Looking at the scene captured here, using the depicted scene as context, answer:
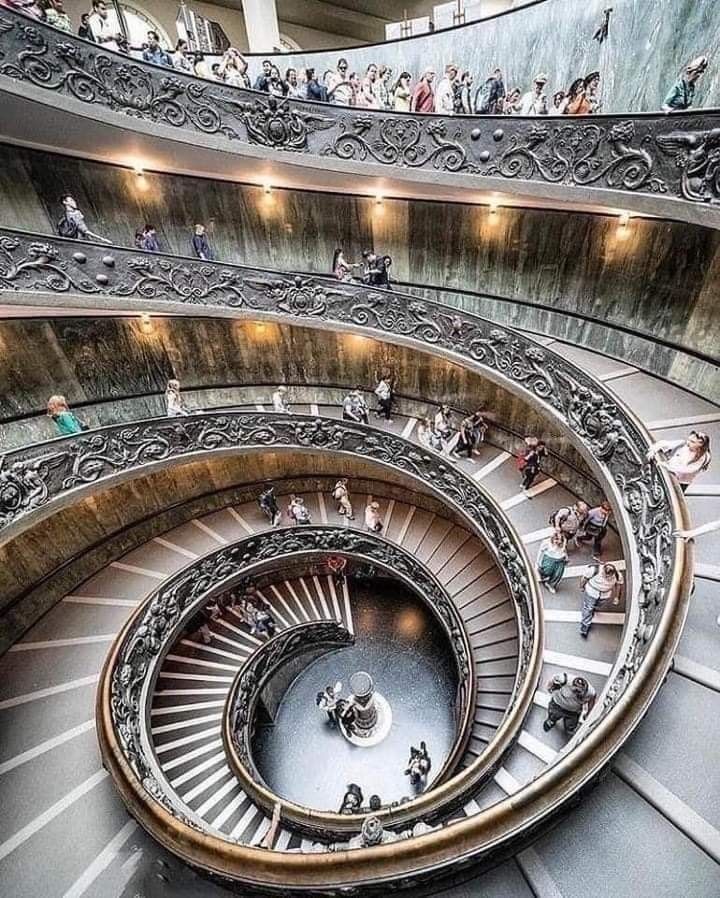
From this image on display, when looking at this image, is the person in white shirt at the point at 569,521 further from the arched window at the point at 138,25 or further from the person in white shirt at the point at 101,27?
the arched window at the point at 138,25

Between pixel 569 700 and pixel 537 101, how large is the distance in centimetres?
1016

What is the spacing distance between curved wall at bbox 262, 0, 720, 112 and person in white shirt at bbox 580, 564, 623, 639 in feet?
24.9

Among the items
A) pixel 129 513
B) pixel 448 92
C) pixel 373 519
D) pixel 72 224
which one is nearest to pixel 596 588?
pixel 373 519

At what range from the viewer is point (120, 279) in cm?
891

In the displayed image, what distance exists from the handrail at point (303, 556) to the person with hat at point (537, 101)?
7.20 meters

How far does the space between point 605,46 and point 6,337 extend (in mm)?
13380

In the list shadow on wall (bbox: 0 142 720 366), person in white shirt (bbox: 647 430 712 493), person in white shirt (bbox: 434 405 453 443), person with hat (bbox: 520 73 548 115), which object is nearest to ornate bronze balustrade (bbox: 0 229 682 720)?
person in white shirt (bbox: 647 430 712 493)

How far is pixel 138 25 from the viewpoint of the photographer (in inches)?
534

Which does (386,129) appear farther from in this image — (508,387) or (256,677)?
(256,677)

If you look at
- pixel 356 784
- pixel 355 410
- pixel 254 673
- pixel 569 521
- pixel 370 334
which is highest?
pixel 370 334

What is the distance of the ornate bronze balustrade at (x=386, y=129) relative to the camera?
5.76m

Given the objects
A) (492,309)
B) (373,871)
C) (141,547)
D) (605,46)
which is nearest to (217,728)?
(141,547)

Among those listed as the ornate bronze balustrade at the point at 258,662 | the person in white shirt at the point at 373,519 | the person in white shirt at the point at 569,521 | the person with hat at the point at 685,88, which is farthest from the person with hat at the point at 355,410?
the person with hat at the point at 685,88

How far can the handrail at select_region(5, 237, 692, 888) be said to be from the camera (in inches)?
132
